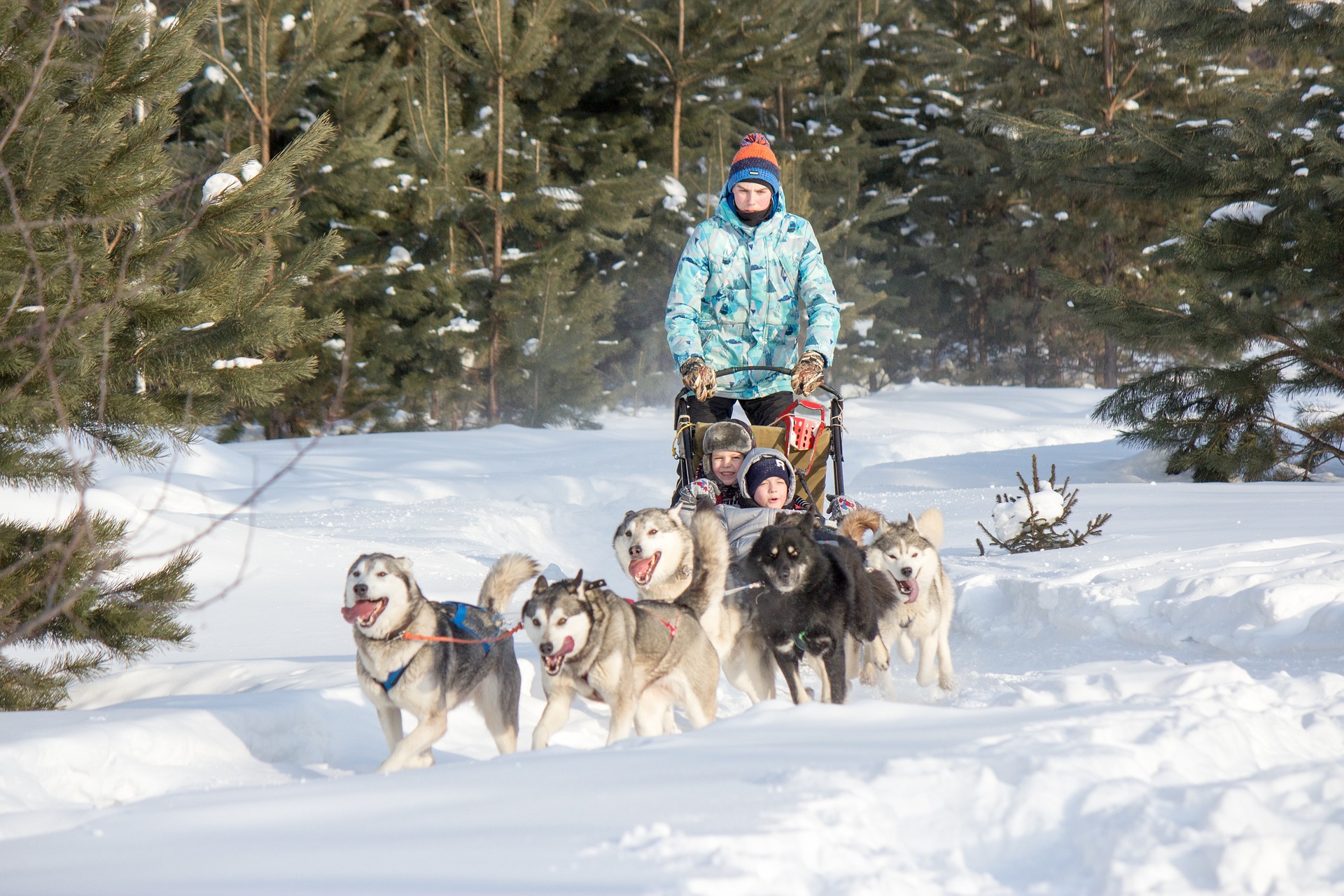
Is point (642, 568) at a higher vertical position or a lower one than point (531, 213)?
lower

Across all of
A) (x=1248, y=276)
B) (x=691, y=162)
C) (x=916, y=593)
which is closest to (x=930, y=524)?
(x=916, y=593)

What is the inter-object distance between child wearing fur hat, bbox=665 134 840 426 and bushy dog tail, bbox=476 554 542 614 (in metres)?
1.44

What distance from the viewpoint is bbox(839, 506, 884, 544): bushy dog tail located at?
527cm

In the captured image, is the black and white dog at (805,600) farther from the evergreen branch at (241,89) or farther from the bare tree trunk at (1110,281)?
the bare tree trunk at (1110,281)

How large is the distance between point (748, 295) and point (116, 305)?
2.99 m

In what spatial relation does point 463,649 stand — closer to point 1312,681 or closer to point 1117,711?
point 1117,711

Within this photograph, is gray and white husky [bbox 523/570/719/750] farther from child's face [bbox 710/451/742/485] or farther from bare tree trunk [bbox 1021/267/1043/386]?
bare tree trunk [bbox 1021/267/1043/386]

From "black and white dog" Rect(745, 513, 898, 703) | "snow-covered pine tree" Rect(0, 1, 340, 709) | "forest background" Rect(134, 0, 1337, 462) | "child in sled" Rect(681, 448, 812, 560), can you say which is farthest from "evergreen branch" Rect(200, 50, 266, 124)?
"black and white dog" Rect(745, 513, 898, 703)

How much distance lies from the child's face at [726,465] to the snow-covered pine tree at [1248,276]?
6.68 m

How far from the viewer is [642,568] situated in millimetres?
4332

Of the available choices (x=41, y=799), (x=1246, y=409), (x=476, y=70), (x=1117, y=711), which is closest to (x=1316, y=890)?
(x=1117, y=711)

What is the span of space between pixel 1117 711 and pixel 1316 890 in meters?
0.91

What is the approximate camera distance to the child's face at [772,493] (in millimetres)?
4969

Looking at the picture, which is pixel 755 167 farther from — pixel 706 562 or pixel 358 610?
pixel 358 610
